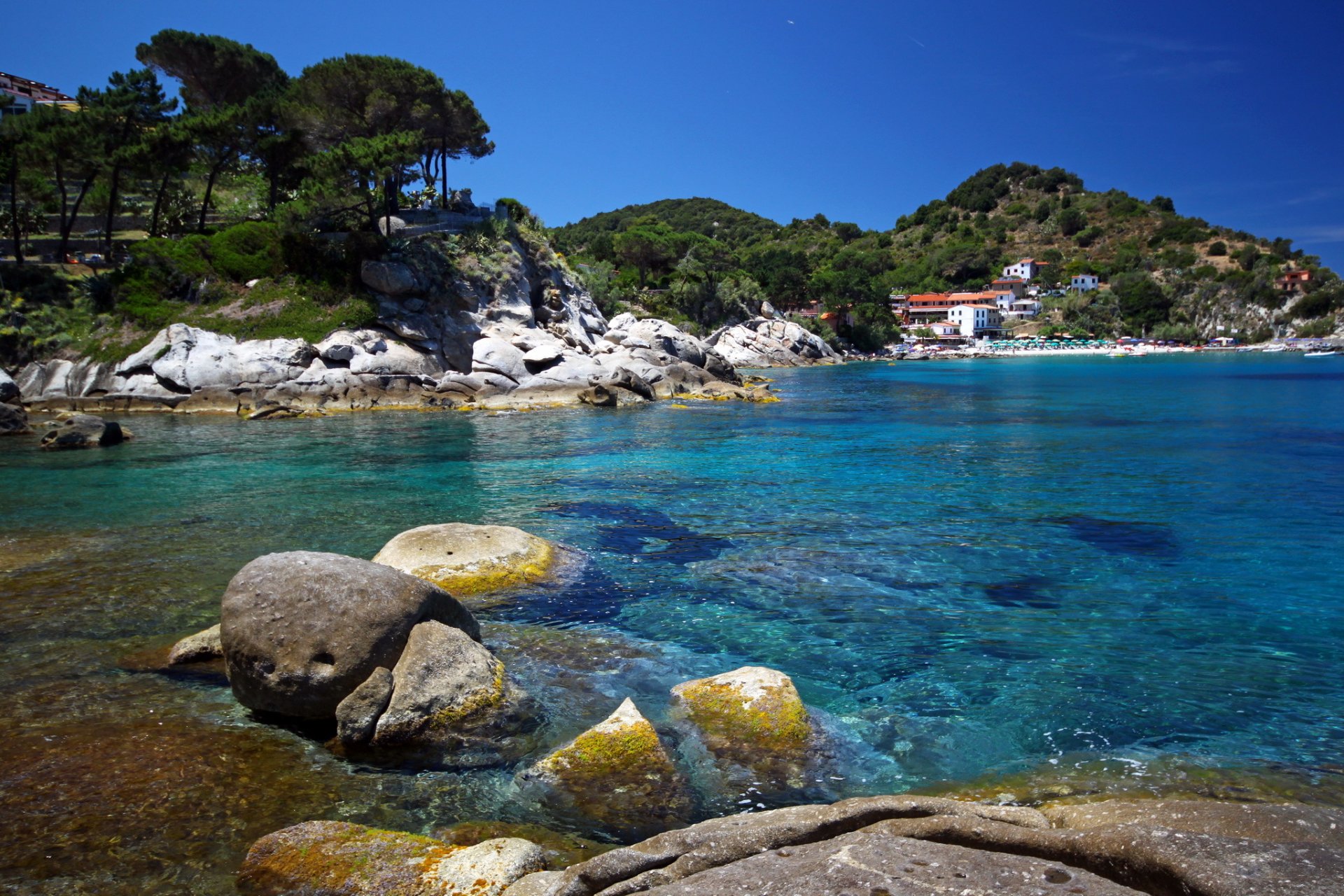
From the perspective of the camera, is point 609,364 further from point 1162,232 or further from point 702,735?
point 1162,232

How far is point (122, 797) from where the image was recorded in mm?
6023

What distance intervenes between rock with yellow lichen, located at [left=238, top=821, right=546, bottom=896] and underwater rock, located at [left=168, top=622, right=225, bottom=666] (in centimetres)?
430

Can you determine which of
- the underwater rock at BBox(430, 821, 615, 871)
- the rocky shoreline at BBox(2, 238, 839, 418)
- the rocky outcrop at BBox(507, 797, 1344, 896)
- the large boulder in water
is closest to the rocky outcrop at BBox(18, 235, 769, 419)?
the rocky shoreline at BBox(2, 238, 839, 418)

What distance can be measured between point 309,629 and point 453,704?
1.55 meters

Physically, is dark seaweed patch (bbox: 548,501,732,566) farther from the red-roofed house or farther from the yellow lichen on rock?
the red-roofed house

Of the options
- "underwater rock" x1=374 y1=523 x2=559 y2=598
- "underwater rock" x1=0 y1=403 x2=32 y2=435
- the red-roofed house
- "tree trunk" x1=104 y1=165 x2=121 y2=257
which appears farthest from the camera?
the red-roofed house

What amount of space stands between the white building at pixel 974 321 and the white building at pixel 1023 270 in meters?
22.7

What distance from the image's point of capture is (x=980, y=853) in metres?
3.70

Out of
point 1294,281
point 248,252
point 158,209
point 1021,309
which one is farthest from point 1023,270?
point 158,209

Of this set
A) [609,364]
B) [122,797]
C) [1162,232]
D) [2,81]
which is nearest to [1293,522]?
[122,797]

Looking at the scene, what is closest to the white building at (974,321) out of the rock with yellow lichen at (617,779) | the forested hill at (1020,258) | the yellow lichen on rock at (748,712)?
the forested hill at (1020,258)

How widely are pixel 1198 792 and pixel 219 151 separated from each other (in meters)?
60.0

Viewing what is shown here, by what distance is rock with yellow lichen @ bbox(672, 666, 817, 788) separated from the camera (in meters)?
6.78

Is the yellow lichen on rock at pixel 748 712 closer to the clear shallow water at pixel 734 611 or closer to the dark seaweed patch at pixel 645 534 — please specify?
the clear shallow water at pixel 734 611
